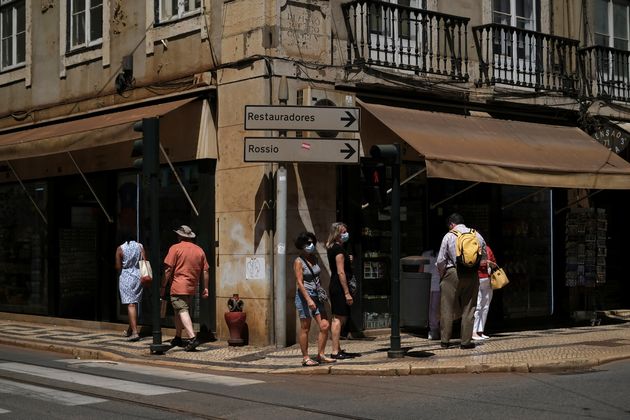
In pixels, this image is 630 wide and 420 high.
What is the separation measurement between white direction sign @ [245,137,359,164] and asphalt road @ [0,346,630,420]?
316 centimetres

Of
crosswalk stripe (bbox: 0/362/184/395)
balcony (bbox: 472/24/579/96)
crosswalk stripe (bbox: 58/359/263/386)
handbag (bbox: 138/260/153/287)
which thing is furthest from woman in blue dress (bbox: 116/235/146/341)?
balcony (bbox: 472/24/579/96)

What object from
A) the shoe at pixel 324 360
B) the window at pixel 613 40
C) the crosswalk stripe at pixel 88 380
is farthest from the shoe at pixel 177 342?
the window at pixel 613 40

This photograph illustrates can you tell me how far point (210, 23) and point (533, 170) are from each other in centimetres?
568

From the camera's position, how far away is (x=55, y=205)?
749 inches

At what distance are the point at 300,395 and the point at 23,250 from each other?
11.7m

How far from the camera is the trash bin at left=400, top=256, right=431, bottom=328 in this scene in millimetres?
13102

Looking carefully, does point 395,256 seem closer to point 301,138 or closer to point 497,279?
point 301,138

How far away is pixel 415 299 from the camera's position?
13.2m

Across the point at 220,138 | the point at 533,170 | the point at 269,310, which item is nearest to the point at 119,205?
the point at 220,138

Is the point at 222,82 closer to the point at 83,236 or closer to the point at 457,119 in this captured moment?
the point at 457,119

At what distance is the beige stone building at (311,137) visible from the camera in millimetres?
14609

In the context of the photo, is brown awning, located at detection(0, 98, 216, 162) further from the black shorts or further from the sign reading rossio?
the black shorts

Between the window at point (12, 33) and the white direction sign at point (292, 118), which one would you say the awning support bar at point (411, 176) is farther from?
the window at point (12, 33)

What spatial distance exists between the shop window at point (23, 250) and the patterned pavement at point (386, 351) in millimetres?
2297
